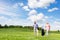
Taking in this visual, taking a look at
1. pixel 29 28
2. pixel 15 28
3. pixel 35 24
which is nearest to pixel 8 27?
pixel 15 28

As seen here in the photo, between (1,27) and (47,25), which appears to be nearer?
(47,25)

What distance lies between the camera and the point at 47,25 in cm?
3356

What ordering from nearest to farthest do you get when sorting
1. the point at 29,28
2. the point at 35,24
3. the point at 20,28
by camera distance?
the point at 35,24
the point at 29,28
the point at 20,28

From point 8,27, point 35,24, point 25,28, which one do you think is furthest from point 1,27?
point 35,24

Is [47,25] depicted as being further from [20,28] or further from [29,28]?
[20,28]

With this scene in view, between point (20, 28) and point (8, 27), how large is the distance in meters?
5.55

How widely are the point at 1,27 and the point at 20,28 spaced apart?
8.25m

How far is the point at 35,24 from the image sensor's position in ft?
110

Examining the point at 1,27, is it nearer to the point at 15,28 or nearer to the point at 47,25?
the point at 15,28

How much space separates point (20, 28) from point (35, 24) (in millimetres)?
57049

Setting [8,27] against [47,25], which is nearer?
[47,25]

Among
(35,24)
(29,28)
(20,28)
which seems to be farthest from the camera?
(20,28)

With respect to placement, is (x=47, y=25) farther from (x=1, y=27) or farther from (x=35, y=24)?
(x=1, y=27)

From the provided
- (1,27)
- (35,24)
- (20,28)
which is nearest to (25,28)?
(20,28)
